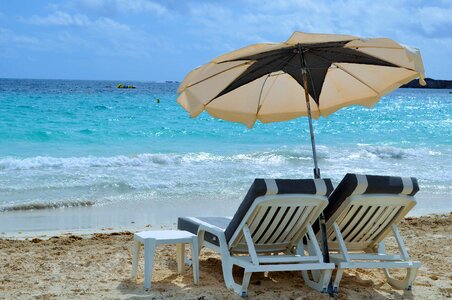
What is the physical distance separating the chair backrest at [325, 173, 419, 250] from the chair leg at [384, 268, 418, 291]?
0.36 meters

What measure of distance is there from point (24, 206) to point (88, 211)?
39.4 inches

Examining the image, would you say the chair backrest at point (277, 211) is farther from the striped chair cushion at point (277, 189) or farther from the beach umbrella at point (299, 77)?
the beach umbrella at point (299, 77)

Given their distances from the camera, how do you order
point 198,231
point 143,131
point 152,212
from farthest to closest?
point 143,131, point 152,212, point 198,231

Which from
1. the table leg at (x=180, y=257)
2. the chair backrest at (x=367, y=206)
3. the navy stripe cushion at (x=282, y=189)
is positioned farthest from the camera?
the table leg at (x=180, y=257)

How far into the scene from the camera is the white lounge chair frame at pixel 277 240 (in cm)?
517

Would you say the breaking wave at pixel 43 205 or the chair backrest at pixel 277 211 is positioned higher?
the chair backrest at pixel 277 211

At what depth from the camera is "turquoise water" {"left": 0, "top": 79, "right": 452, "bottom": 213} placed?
12016 mm

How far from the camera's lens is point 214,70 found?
18.9 feet

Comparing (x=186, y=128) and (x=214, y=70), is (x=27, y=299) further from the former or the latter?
(x=186, y=128)

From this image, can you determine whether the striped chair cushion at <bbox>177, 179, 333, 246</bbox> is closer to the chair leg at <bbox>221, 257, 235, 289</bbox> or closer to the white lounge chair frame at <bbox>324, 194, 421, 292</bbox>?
the chair leg at <bbox>221, 257, 235, 289</bbox>

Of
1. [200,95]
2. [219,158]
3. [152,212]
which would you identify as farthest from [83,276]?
[219,158]

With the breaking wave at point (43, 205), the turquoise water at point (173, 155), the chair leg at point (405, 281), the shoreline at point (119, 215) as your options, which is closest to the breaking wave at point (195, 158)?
the turquoise water at point (173, 155)

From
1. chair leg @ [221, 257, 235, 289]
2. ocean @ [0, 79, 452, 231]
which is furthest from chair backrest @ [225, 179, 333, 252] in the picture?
ocean @ [0, 79, 452, 231]

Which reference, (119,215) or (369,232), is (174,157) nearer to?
(119,215)
